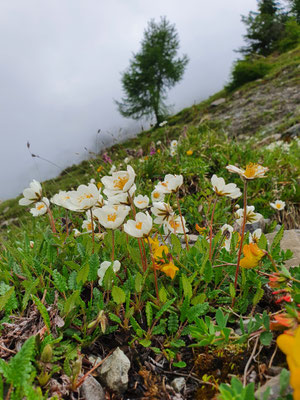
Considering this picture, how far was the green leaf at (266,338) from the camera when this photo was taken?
101cm

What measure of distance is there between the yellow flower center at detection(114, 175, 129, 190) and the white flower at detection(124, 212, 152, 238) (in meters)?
0.21

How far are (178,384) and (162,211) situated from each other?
2.57 ft

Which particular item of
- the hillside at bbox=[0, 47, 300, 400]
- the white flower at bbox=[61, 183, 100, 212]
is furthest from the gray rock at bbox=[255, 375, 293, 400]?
the white flower at bbox=[61, 183, 100, 212]

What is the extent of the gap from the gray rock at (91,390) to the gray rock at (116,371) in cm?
3

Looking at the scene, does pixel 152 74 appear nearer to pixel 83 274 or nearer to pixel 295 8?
pixel 295 8

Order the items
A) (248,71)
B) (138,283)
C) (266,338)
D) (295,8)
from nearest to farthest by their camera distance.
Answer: (266,338) → (138,283) → (248,71) → (295,8)

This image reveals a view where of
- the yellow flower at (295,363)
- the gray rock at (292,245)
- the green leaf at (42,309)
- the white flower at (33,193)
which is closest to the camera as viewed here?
the yellow flower at (295,363)

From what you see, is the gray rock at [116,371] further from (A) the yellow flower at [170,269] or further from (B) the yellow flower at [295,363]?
(B) the yellow flower at [295,363]

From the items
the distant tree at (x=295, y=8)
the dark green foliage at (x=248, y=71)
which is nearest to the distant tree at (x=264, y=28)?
the distant tree at (x=295, y=8)

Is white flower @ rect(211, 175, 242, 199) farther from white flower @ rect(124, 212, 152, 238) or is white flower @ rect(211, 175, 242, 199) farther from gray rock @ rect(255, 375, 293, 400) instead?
gray rock @ rect(255, 375, 293, 400)

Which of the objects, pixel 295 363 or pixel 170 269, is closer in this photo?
pixel 295 363

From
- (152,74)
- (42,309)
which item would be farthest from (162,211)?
(152,74)

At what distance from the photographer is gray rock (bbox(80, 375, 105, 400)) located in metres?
1.03

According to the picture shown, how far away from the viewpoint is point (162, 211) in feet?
5.09
